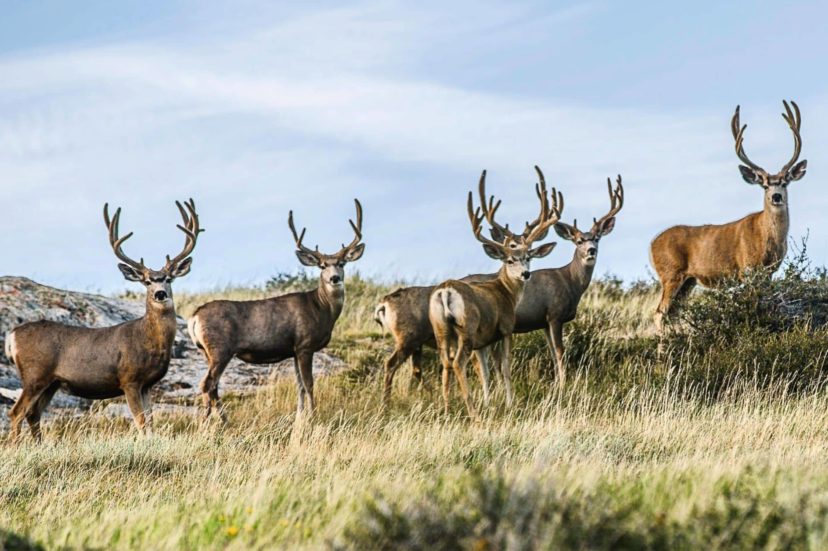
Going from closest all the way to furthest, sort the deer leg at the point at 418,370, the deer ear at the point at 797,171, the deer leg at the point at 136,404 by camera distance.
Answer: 1. the deer leg at the point at 136,404
2. the deer leg at the point at 418,370
3. the deer ear at the point at 797,171

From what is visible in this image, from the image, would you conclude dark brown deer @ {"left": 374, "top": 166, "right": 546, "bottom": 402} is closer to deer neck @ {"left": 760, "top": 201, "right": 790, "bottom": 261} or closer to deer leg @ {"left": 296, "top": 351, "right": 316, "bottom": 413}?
deer leg @ {"left": 296, "top": 351, "right": 316, "bottom": 413}

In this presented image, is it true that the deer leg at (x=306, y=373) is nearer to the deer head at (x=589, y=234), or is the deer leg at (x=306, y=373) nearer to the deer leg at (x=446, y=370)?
the deer leg at (x=446, y=370)

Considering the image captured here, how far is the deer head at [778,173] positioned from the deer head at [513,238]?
10.5 ft

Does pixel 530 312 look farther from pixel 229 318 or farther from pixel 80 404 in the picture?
pixel 80 404

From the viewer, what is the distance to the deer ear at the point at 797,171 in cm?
1545

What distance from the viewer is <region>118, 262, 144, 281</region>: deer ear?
11.9 meters

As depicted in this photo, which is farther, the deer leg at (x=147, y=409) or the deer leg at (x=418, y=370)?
the deer leg at (x=418, y=370)

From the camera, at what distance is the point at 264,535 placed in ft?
19.7

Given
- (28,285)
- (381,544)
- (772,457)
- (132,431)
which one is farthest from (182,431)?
(381,544)

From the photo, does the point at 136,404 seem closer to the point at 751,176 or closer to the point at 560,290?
the point at 560,290

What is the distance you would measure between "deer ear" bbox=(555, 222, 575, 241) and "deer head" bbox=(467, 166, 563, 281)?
317 millimetres

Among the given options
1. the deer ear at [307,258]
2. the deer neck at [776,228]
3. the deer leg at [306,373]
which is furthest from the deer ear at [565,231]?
the deer leg at [306,373]

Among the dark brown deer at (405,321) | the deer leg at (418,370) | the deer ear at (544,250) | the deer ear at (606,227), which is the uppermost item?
the deer ear at (606,227)

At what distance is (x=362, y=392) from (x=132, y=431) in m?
2.69
